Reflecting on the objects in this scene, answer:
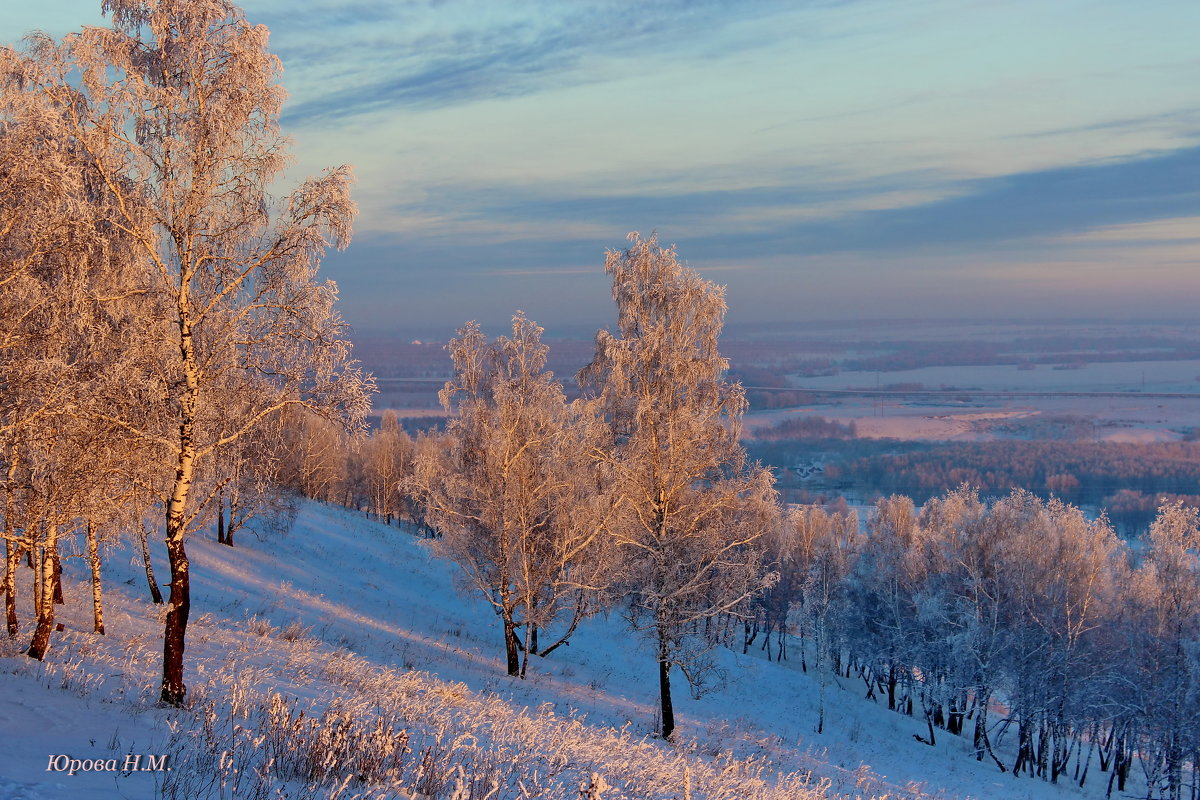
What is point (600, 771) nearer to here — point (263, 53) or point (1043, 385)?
point (263, 53)

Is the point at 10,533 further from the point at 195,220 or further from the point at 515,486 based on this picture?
the point at 515,486

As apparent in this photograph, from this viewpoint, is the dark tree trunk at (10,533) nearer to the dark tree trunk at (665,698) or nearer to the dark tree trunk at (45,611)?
the dark tree trunk at (45,611)

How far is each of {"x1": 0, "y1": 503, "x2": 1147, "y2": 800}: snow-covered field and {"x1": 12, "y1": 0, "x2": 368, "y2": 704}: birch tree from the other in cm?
192

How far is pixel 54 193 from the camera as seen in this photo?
838cm

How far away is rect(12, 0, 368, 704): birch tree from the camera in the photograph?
28.1ft

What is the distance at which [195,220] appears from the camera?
891 centimetres

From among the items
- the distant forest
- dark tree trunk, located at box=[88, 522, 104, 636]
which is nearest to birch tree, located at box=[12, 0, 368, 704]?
dark tree trunk, located at box=[88, 522, 104, 636]

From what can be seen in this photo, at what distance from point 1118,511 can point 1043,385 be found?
97.0m

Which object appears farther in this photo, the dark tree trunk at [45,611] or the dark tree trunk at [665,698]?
the dark tree trunk at [665,698]

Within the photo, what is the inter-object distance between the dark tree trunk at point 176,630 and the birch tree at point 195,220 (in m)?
0.02

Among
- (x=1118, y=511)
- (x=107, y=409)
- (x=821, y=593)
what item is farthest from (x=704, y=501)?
(x=1118, y=511)

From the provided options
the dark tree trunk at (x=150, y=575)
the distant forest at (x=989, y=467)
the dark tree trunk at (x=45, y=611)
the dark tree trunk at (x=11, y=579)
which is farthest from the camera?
the distant forest at (x=989, y=467)

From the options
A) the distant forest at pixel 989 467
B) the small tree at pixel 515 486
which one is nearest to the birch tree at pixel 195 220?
the small tree at pixel 515 486

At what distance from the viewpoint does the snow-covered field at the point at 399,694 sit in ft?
22.3
